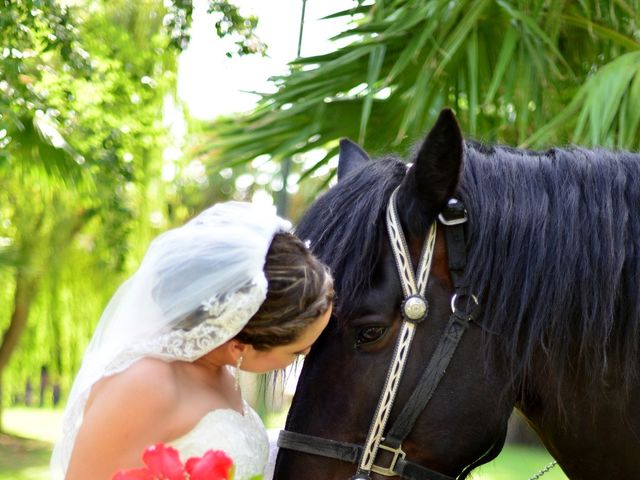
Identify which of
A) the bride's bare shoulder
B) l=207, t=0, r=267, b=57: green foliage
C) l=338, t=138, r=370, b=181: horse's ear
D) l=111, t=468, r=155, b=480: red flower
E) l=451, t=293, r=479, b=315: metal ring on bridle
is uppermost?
l=207, t=0, r=267, b=57: green foliage

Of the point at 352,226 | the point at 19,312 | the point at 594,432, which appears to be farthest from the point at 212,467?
the point at 19,312

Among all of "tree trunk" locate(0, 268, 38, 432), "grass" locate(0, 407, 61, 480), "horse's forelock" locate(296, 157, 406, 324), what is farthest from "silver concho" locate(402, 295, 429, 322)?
"tree trunk" locate(0, 268, 38, 432)

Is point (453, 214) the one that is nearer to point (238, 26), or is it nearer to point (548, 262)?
point (548, 262)

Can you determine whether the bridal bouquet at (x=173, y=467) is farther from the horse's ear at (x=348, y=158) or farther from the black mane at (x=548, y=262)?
the horse's ear at (x=348, y=158)

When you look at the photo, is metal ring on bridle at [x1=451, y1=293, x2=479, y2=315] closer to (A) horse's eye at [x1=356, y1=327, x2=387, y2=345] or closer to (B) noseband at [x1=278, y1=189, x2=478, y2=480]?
(B) noseband at [x1=278, y1=189, x2=478, y2=480]

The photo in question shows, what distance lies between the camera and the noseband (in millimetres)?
2281

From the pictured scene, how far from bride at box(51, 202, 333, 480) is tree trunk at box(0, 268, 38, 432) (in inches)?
427

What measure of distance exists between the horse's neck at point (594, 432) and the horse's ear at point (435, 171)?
55 centimetres

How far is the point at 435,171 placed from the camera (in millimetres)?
2291

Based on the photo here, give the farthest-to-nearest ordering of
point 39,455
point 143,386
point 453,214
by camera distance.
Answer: point 39,455 → point 453,214 → point 143,386

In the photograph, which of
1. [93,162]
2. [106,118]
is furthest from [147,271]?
[106,118]

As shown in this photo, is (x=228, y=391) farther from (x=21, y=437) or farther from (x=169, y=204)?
(x=21, y=437)

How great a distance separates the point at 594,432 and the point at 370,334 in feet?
2.04

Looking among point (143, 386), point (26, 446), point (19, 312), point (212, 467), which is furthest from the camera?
point (26, 446)
